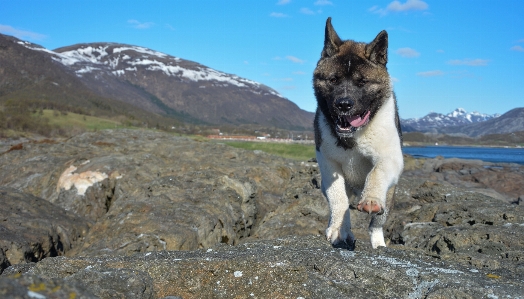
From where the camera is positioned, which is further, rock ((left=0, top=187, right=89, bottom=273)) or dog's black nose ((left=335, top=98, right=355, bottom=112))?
rock ((left=0, top=187, right=89, bottom=273))

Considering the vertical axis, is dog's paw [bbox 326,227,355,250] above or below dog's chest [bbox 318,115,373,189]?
below

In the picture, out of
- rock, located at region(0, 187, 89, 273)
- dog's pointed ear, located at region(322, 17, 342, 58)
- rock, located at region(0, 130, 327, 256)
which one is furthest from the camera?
rock, located at region(0, 130, 327, 256)

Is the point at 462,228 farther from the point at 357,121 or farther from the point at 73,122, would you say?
the point at 73,122

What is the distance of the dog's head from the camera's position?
7.39m

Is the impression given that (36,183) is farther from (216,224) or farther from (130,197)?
(216,224)

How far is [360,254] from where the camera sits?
596 centimetres

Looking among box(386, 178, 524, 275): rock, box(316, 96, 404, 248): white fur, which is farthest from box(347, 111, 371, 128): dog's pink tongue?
box(386, 178, 524, 275): rock

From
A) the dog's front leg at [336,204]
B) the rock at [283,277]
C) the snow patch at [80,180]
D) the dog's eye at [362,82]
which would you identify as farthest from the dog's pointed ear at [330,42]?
the snow patch at [80,180]

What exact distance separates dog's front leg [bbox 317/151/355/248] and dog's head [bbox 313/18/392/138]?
0.83 meters

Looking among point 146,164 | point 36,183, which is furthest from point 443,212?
point 36,183

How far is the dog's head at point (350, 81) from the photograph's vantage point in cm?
739

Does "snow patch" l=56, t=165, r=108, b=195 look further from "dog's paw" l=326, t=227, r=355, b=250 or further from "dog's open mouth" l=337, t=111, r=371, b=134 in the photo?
"dog's open mouth" l=337, t=111, r=371, b=134

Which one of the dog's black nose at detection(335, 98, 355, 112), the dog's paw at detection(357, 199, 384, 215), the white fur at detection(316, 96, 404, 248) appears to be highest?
the dog's black nose at detection(335, 98, 355, 112)

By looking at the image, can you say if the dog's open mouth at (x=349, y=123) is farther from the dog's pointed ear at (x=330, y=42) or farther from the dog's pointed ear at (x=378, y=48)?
the dog's pointed ear at (x=330, y=42)
